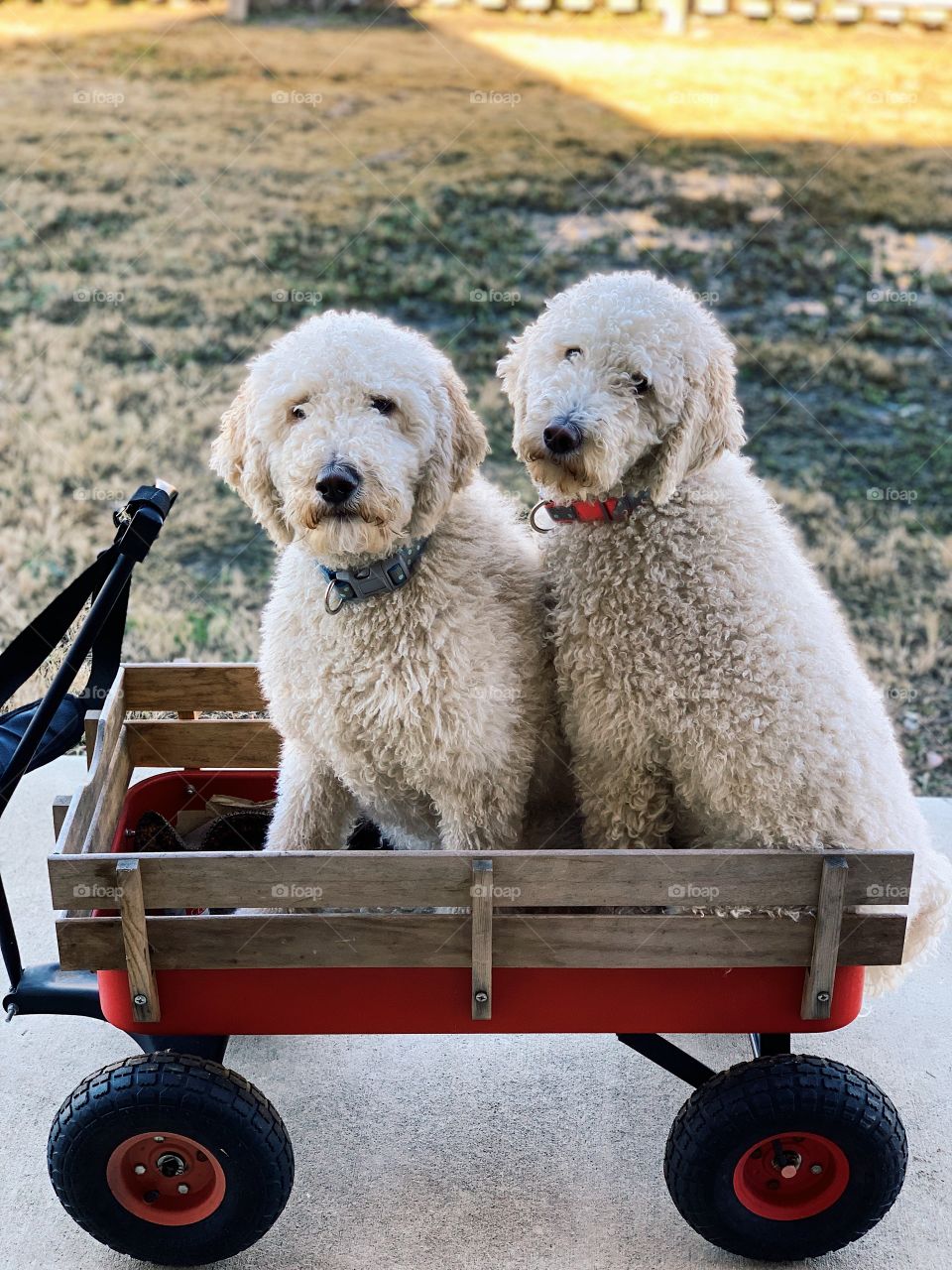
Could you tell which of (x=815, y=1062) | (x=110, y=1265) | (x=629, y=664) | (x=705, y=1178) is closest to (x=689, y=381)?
(x=629, y=664)

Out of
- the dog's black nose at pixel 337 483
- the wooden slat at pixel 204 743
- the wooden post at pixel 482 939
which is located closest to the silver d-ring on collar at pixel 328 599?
the dog's black nose at pixel 337 483

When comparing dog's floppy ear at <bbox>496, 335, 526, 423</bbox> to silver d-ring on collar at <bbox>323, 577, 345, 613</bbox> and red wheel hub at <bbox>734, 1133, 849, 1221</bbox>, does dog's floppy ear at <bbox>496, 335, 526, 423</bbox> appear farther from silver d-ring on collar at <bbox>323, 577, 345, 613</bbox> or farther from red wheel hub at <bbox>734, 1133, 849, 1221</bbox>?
red wheel hub at <bbox>734, 1133, 849, 1221</bbox>

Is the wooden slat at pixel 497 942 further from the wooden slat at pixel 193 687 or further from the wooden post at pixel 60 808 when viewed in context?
the wooden slat at pixel 193 687

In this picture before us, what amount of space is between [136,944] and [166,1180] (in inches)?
17.7

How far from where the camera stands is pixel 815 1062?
205 cm

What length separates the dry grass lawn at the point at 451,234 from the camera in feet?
17.4

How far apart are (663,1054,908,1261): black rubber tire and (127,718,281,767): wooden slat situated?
45.1 inches

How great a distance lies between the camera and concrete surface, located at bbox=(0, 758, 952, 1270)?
220 centimetres

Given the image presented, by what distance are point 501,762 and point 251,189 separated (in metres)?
6.39

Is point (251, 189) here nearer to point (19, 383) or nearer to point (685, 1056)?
point (19, 383)

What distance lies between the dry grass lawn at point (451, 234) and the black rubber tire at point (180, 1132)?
2648mm

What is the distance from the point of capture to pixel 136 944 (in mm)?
1933

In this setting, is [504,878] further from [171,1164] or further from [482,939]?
[171,1164]

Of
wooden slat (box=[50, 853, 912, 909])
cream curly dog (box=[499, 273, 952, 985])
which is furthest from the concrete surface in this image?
wooden slat (box=[50, 853, 912, 909])
